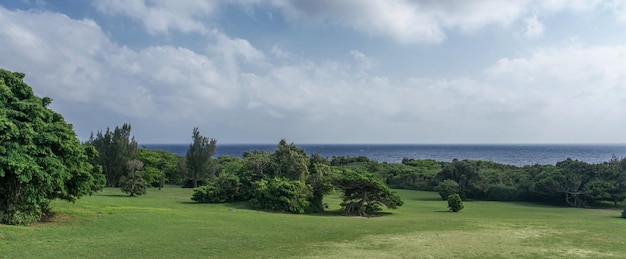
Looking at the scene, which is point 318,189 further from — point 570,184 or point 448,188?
point 570,184


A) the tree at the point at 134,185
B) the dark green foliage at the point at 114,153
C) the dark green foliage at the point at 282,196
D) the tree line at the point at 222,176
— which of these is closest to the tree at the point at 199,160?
the tree line at the point at 222,176

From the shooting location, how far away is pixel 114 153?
50.3 metres

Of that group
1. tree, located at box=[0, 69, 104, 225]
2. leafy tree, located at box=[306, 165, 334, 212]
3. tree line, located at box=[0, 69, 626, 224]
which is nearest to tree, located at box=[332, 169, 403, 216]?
tree line, located at box=[0, 69, 626, 224]

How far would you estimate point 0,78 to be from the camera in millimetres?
17391

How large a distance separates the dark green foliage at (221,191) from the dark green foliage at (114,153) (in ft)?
76.7

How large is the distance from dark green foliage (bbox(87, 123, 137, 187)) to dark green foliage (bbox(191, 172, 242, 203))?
2337 centimetres

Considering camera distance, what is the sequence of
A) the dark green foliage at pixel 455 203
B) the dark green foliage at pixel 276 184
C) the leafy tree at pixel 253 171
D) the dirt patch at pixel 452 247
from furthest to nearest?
1. the leafy tree at pixel 253 171
2. the dark green foliage at pixel 455 203
3. the dark green foliage at pixel 276 184
4. the dirt patch at pixel 452 247

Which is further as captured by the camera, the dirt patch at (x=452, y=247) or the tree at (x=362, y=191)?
the tree at (x=362, y=191)

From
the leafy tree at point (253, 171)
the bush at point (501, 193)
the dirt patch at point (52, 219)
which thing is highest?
the leafy tree at point (253, 171)

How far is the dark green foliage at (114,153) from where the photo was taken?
4994 centimetres

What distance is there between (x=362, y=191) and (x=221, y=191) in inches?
422

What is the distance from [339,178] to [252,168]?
8575 mm

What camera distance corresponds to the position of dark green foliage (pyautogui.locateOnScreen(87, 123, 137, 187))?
4994 centimetres

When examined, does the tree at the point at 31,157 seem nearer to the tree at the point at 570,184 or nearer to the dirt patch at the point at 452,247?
the dirt patch at the point at 452,247
